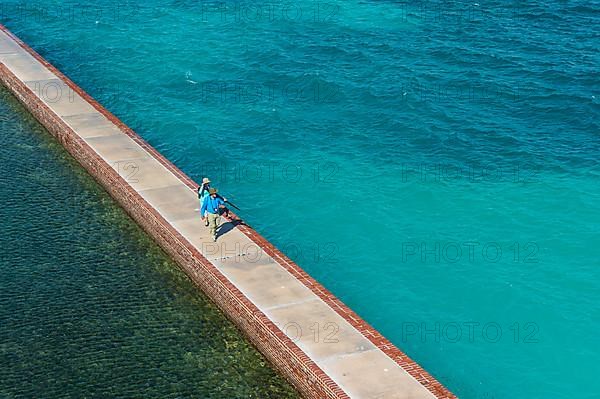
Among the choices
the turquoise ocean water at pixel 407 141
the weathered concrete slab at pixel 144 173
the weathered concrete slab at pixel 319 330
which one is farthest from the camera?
the weathered concrete slab at pixel 144 173

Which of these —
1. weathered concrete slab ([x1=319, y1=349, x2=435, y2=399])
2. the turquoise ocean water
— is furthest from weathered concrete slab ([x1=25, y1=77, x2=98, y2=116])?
weathered concrete slab ([x1=319, y1=349, x2=435, y2=399])

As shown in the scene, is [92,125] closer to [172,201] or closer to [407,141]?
[172,201]

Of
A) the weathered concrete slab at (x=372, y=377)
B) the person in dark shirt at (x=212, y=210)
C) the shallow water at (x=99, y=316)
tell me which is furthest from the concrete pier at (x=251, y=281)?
the shallow water at (x=99, y=316)

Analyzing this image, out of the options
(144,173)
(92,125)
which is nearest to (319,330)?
(144,173)

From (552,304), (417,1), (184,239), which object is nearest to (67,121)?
(184,239)

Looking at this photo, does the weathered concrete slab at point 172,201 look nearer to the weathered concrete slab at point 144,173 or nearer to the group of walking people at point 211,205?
the weathered concrete slab at point 144,173

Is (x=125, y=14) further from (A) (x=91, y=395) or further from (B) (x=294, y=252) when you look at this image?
(A) (x=91, y=395)

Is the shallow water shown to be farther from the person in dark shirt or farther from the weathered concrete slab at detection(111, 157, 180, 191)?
the person in dark shirt
